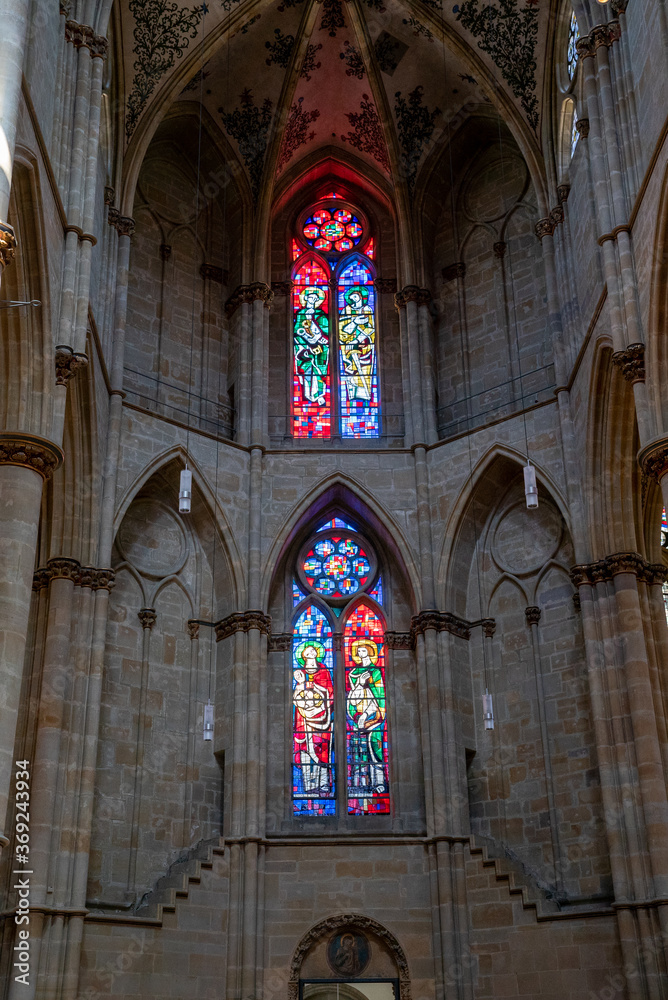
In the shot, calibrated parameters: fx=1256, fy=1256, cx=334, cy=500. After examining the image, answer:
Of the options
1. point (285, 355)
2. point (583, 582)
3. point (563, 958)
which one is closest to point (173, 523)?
point (285, 355)

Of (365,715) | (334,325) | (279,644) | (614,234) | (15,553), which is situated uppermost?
(334,325)

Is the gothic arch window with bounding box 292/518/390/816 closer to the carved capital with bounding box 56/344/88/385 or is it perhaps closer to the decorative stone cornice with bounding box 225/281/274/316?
the decorative stone cornice with bounding box 225/281/274/316

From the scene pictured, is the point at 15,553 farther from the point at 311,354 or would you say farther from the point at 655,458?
the point at 311,354

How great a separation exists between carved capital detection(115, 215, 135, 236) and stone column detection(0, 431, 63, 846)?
6.85 m

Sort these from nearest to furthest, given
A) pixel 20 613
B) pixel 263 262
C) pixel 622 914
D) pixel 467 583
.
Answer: pixel 20 613 < pixel 622 914 < pixel 467 583 < pixel 263 262

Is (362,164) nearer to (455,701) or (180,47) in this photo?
(180,47)

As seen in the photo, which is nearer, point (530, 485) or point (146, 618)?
point (530, 485)

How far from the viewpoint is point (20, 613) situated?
12.5 metres

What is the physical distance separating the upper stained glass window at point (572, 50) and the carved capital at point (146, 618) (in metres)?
10.2

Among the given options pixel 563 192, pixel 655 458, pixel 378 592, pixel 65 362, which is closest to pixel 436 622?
pixel 378 592

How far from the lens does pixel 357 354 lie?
2194 cm

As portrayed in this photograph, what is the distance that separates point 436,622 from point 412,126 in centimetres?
893

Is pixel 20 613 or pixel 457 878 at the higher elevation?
pixel 20 613

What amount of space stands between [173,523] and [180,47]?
7.57m
